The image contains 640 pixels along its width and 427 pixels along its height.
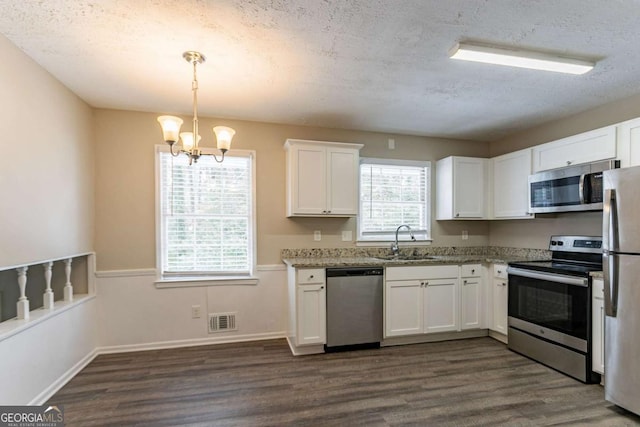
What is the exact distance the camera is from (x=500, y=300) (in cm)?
357

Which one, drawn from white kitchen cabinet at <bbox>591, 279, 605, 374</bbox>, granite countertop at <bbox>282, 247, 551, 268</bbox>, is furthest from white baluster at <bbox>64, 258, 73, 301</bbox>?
white kitchen cabinet at <bbox>591, 279, 605, 374</bbox>

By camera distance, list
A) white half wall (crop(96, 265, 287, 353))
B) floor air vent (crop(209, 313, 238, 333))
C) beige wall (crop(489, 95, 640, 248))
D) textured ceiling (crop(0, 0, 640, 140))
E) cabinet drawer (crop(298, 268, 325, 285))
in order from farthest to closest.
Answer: floor air vent (crop(209, 313, 238, 333)) → white half wall (crop(96, 265, 287, 353)) → cabinet drawer (crop(298, 268, 325, 285)) → beige wall (crop(489, 95, 640, 248)) → textured ceiling (crop(0, 0, 640, 140))

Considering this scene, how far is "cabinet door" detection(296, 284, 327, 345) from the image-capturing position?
3178 millimetres

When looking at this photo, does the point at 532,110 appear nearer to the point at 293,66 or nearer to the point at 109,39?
the point at 293,66

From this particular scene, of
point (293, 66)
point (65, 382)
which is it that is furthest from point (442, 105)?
point (65, 382)

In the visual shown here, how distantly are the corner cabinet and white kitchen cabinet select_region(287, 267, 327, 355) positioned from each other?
2.37ft

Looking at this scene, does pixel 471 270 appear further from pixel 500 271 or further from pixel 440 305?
pixel 440 305

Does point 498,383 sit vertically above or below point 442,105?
below

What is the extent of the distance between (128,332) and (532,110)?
4855 mm

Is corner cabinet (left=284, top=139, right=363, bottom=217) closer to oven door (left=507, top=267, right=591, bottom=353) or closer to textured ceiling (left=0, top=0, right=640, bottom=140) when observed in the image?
textured ceiling (left=0, top=0, right=640, bottom=140)

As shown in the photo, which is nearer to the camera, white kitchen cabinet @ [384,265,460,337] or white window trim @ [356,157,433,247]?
white kitchen cabinet @ [384,265,460,337]

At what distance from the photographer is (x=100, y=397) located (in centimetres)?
243

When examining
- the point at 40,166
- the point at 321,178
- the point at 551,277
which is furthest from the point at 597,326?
the point at 40,166

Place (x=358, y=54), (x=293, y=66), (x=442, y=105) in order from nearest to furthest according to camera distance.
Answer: (x=358, y=54) → (x=293, y=66) → (x=442, y=105)
